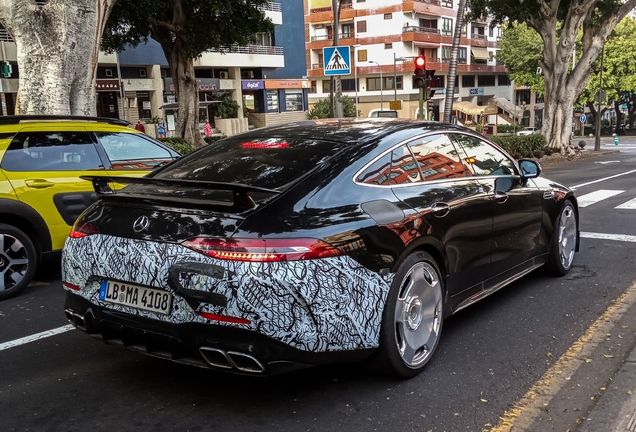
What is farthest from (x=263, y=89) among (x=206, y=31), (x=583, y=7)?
(x=583, y=7)

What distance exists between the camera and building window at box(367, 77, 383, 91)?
59.1 m

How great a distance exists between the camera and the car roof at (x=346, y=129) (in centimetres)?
413

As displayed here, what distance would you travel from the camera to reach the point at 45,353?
14.2 ft

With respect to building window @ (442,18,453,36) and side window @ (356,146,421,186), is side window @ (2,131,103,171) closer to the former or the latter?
side window @ (356,146,421,186)

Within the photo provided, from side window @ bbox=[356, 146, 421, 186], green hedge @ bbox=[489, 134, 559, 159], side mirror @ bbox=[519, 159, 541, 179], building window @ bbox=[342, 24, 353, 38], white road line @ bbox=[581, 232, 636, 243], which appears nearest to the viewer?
side window @ bbox=[356, 146, 421, 186]

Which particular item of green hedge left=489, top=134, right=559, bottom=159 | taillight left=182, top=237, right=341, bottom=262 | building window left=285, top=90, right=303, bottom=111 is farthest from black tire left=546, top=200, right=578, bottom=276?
building window left=285, top=90, right=303, bottom=111

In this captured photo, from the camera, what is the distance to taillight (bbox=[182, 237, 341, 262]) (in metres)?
3.04

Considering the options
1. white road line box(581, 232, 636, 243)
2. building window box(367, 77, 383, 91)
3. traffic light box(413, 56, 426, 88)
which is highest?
building window box(367, 77, 383, 91)

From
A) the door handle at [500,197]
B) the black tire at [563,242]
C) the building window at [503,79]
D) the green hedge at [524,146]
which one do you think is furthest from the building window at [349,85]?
the door handle at [500,197]

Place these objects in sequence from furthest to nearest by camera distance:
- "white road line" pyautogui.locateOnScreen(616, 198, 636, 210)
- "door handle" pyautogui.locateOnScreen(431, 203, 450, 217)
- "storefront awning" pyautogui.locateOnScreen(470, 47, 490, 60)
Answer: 1. "storefront awning" pyautogui.locateOnScreen(470, 47, 490, 60)
2. "white road line" pyautogui.locateOnScreen(616, 198, 636, 210)
3. "door handle" pyautogui.locateOnScreen(431, 203, 450, 217)

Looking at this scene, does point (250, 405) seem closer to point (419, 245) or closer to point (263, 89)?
point (419, 245)

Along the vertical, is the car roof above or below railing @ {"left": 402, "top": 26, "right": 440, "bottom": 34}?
below

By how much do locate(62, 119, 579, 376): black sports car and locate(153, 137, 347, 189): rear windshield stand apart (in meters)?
0.02

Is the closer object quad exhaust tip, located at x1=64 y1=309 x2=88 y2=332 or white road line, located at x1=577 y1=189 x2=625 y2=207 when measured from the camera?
quad exhaust tip, located at x1=64 y1=309 x2=88 y2=332
